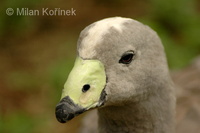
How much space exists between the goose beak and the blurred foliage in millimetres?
1569

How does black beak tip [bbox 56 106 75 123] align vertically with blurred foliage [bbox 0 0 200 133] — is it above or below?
above

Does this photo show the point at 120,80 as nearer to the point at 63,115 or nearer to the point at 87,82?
the point at 87,82

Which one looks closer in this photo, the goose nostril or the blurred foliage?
the goose nostril

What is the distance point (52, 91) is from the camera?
318 centimetres

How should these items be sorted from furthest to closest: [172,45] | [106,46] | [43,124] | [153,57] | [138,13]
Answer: [138,13] < [172,45] < [43,124] < [153,57] < [106,46]

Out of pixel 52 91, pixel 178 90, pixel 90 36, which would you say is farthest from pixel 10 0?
pixel 90 36

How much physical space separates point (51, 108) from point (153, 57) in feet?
5.47

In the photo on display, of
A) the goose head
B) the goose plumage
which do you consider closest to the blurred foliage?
the goose plumage

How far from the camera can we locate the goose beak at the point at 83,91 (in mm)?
A: 1404

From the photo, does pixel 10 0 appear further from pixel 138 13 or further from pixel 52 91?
pixel 138 13

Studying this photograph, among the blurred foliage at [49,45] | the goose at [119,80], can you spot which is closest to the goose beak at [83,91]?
the goose at [119,80]

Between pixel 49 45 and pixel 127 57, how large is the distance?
92.6 inches

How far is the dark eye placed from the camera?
1497 millimetres

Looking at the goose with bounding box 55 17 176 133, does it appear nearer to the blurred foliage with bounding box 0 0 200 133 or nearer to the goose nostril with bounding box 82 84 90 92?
the goose nostril with bounding box 82 84 90 92
